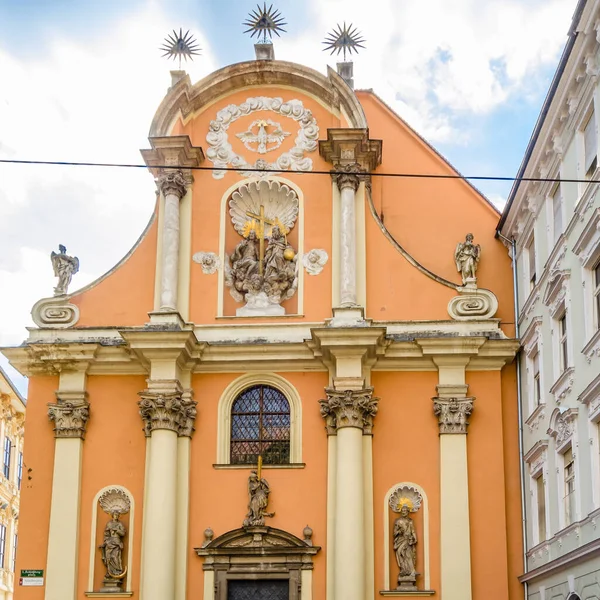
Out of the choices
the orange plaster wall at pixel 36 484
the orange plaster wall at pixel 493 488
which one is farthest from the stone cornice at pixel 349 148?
the orange plaster wall at pixel 36 484

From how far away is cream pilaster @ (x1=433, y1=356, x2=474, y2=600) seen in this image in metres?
20.0

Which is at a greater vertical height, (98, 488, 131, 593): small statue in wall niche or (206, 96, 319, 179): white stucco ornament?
(206, 96, 319, 179): white stucco ornament

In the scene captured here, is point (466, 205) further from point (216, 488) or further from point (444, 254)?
point (216, 488)

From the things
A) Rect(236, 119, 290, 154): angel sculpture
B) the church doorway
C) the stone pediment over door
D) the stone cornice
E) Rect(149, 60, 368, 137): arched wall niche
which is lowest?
the church doorway

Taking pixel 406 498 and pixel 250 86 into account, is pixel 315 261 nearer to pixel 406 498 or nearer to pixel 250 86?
pixel 250 86

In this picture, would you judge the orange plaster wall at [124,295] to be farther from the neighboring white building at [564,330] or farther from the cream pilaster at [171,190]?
the neighboring white building at [564,330]

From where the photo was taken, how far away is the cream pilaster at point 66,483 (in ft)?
67.1

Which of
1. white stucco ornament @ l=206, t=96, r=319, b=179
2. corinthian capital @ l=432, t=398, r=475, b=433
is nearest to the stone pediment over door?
corinthian capital @ l=432, t=398, r=475, b=433

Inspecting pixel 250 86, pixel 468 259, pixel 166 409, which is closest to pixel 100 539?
pixel 166 409

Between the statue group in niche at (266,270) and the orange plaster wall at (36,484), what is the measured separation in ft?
13.5

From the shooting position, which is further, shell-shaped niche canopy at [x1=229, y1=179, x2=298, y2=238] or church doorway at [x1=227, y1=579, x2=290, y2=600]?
shell-shaped niche canopy at [x1=229, y1=179, x2=298, y2=238]

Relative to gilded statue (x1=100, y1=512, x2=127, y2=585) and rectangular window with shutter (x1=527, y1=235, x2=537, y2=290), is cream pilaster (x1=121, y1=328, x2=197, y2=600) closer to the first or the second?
gilded statue (x1=100, y1=512, x2=127, y2=585)

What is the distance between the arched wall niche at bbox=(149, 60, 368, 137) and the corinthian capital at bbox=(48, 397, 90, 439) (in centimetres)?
575

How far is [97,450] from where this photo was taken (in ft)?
70.2
